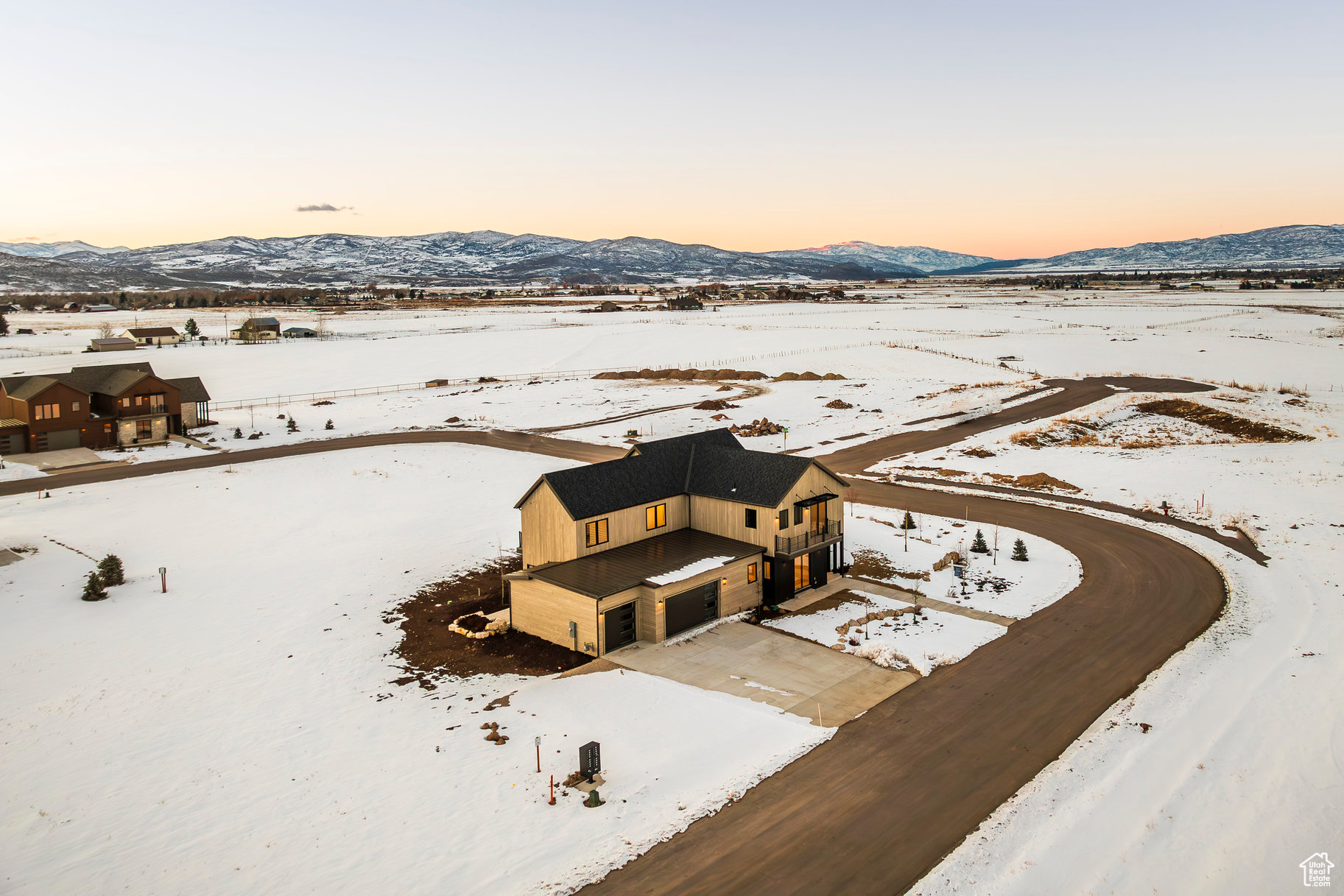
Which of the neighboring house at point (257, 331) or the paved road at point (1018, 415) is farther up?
the neighboring house at point (257, 331)

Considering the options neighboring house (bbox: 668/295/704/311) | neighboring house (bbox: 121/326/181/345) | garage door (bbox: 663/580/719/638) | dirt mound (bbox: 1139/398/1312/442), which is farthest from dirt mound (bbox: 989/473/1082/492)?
neighboring house (bbox: 668/295/704/311)

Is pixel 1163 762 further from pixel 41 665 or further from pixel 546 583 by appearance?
pixel 41 665

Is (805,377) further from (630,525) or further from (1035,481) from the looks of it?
(630,525)

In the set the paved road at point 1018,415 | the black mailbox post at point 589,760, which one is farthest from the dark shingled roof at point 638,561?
the paved road at point 1018,415

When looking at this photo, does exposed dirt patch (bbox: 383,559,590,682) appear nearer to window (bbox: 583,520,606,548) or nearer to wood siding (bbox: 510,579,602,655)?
wood siding (bbox: 510,579,602,655)

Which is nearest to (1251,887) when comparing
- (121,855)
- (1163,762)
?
(1163,762)

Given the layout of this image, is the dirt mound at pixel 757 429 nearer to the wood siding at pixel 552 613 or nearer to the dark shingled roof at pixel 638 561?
the dark shingled roof at pixel 638 561
